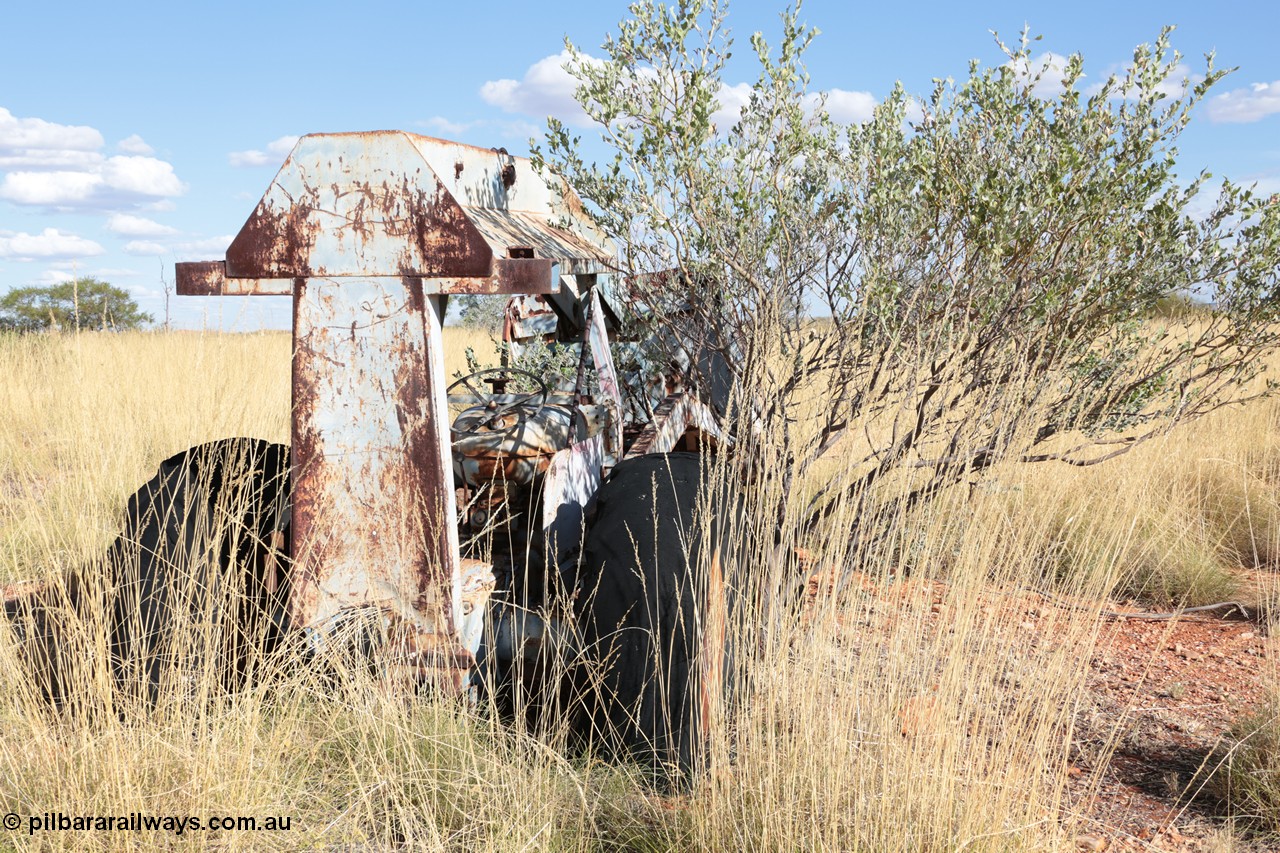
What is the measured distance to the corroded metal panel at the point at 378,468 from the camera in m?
3.00

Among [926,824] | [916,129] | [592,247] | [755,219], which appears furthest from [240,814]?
[916,129]

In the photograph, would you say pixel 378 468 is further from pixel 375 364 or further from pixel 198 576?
pixel 198 576

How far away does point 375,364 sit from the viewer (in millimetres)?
3020

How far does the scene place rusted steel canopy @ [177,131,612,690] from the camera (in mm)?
2984

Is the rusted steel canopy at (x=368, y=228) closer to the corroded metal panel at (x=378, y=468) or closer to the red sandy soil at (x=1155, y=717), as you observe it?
the corroded metal panel at (x=378, y=468)

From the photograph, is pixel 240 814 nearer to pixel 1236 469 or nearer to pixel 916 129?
pixel 916 129

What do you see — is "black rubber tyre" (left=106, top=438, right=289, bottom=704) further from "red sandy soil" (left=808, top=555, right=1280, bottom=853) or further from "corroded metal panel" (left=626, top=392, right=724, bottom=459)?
"red sandy soil" (left=808, top=555, right=1280, bottom=853)

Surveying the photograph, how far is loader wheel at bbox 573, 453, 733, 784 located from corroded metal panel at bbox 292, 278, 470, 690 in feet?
1.41

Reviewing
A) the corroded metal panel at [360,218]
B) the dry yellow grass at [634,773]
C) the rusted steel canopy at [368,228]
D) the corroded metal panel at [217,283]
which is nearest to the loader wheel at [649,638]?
the dry yellow grass at [634,773]

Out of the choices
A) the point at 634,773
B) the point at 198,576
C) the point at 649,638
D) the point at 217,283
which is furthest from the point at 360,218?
the point at 634,773

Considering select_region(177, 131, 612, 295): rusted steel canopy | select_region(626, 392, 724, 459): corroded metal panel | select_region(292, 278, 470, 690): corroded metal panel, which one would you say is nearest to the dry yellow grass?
select_region(292, 278, 470, 690): corroded metal panel

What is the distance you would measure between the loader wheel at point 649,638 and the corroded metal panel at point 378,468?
1.41 feet

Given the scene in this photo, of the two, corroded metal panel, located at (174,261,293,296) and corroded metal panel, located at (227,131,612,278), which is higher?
corroded metal panel, located at (227,131,612,278)

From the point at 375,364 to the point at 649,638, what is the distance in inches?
45.3
